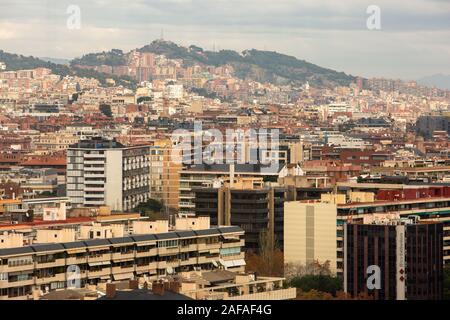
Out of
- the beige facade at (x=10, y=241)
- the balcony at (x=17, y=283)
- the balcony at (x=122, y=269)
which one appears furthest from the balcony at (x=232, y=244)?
the balcony at (x=17, y=283)

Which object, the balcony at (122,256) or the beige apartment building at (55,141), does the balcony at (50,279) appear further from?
the beige apartment building at (55,141)

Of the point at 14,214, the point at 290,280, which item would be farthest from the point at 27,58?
the point at 290,280

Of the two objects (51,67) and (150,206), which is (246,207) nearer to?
(150,206)

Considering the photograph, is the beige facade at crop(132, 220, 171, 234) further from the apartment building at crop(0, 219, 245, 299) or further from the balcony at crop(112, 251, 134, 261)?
the balcony at crop(112, 251, 134, 261)

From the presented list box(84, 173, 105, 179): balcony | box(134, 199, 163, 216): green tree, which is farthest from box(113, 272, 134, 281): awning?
box(84, 173, 105, 179): balcony

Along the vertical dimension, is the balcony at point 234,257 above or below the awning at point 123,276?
below

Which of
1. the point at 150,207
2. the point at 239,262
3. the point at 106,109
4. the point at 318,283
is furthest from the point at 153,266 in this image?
the point at 106,109
